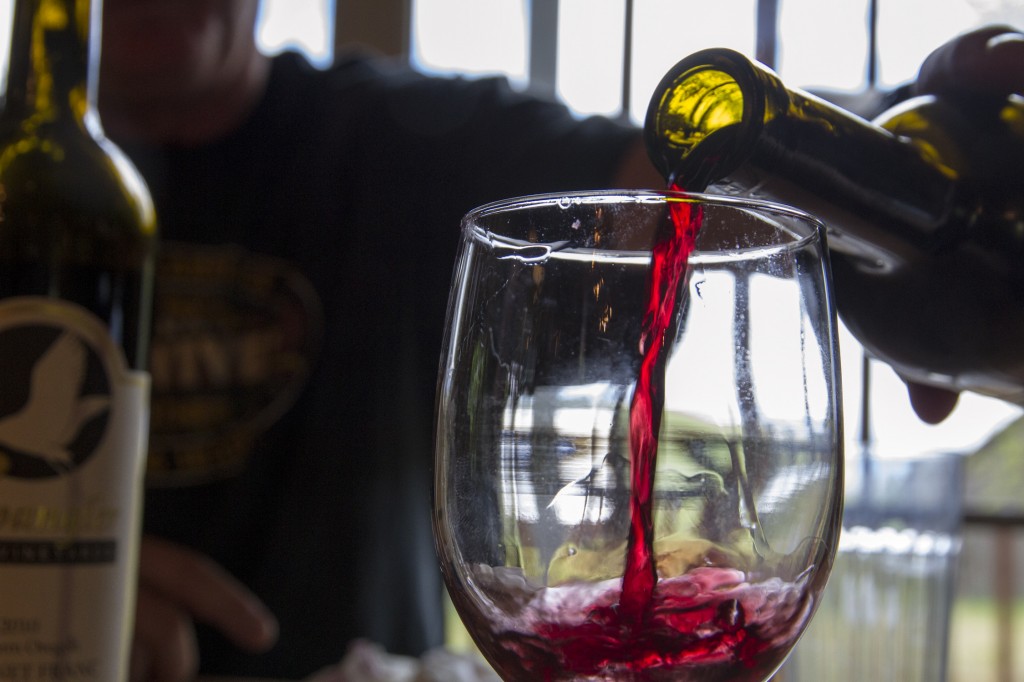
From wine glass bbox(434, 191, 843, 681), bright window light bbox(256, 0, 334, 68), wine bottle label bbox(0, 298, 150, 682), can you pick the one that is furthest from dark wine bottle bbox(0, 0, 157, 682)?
bright window light bbox(256, 0, 334, 68)

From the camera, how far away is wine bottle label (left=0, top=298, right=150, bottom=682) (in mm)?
465

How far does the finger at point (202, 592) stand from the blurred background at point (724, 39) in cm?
121

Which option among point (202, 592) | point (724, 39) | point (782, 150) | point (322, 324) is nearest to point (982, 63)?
point (782, 150)

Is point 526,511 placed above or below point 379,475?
above

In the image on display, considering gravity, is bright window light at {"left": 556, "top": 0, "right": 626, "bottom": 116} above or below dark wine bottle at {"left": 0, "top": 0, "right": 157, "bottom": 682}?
above

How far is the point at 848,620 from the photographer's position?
0.59 m

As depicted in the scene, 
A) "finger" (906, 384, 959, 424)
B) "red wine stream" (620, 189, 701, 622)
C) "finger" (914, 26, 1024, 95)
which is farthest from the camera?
A: "finger" (906, 384, 959, 424)

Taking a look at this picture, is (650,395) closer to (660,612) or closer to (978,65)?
(660,612)

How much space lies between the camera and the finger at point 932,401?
1.82ft

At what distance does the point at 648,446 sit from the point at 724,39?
5.34ft

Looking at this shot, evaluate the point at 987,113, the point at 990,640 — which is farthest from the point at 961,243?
the point at 990,640

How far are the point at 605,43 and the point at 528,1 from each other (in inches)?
8.1

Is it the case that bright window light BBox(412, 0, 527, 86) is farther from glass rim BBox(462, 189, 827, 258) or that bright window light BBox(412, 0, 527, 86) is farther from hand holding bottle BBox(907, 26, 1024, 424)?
glass rim BBox(462, 189, 827, 258)

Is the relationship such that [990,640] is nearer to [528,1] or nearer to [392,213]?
[528,1]
